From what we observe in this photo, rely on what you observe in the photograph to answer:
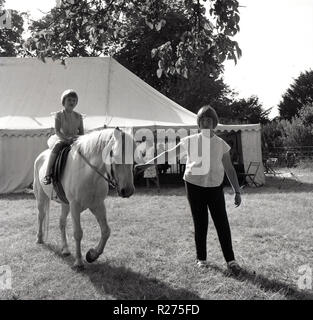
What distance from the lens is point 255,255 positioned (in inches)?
218

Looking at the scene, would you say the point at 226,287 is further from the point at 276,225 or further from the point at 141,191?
the point at 141,191

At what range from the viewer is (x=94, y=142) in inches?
182

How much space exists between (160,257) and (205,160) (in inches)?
63.4

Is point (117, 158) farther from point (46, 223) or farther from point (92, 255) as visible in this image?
point (46, 223)

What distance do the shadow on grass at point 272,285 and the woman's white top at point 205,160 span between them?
1072mm

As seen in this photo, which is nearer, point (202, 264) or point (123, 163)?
point (123, 163)

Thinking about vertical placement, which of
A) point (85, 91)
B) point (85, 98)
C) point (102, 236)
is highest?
point (85, 91)

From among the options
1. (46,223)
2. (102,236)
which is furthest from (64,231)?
(102,236)

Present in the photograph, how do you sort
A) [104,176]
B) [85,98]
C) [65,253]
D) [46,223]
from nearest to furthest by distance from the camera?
1. [104,176]
2. [65,253]
3. [46,223]
4. [85,98]

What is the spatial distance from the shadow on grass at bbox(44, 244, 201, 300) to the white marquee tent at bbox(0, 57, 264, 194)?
9135 millimetres

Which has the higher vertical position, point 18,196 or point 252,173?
point 252,173

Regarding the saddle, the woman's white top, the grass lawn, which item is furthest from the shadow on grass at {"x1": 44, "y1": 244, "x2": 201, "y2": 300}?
the woman's white top

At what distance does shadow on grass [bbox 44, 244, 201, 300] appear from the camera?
410cm

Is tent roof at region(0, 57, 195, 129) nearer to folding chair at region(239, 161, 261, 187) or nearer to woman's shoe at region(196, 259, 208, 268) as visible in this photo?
folding chair at region(239, 161, 261, 187)
